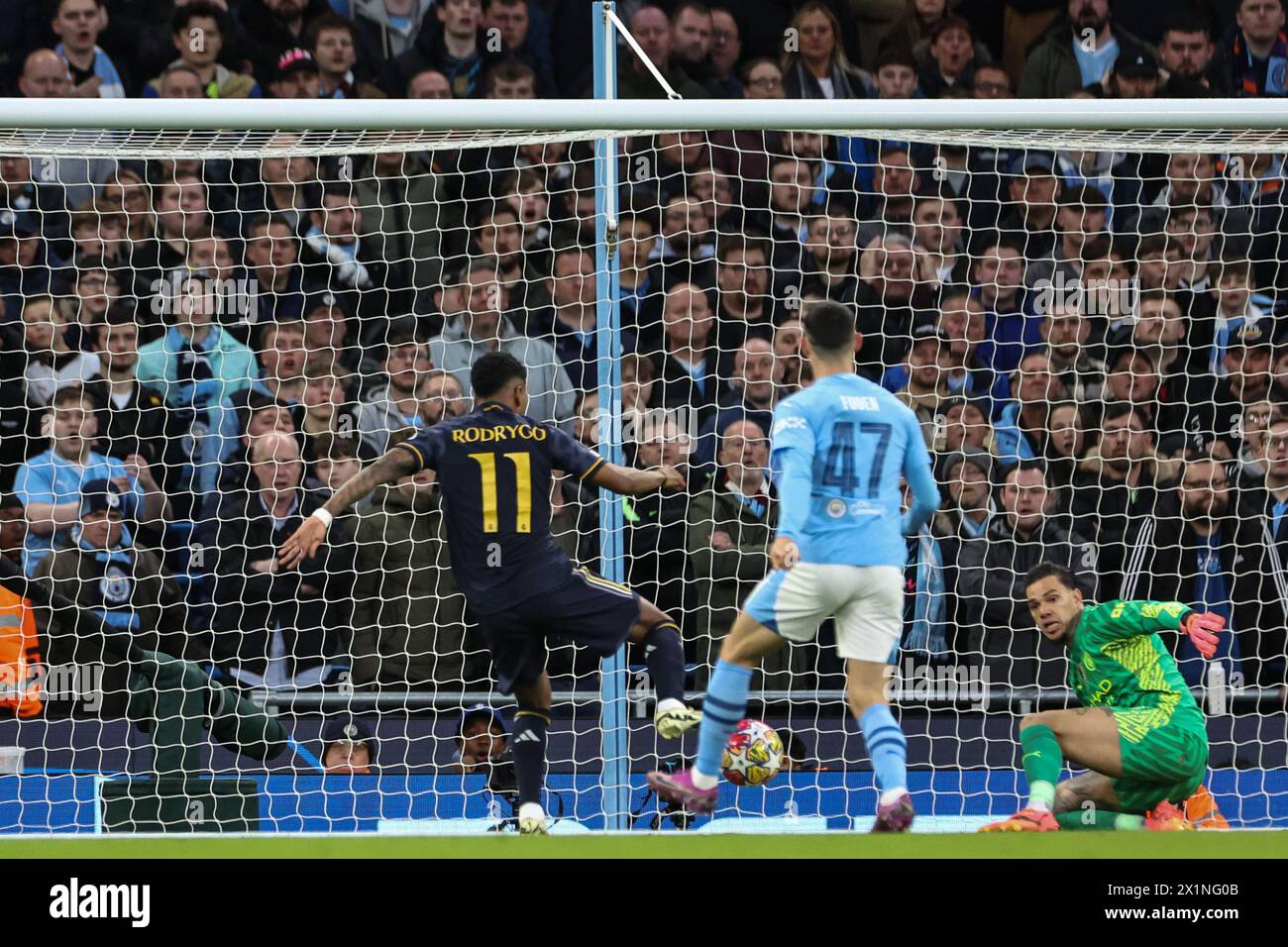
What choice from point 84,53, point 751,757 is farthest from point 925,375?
point 84,53

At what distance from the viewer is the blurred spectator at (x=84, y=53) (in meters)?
8.84

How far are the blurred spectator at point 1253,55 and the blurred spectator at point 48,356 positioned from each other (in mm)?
5588

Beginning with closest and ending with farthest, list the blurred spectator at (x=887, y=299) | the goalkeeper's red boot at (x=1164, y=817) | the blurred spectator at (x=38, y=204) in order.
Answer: the goalkeeper's red boot at (x=1164, y=817) < the blurred spectator at (x=887, y=299) < the blurred spectator at (x=38, y=204)

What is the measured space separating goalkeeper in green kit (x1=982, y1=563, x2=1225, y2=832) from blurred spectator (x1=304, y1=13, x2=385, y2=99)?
4232mm

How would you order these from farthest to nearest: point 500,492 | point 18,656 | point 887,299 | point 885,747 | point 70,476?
point 887,299 < point 70,476 < point 18,656 < point 500,492 < point 885,747

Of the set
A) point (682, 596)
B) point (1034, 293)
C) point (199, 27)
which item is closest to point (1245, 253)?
point (1034, 293)

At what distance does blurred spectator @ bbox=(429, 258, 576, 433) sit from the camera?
25.4ft

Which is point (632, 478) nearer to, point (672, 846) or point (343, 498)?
point (343, 498)

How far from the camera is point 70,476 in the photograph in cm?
760

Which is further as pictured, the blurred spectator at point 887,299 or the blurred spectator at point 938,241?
the blurred spectator at point 938,241

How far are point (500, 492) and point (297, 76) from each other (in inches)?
135

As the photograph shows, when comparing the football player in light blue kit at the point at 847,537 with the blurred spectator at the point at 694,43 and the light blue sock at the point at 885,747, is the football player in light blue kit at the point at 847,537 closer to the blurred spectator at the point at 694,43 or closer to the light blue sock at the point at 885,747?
the light blue sock at the point at 885,747

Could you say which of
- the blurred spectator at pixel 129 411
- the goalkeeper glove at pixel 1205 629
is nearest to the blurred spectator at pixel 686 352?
the blurred spectator at pixel 129 411
